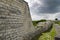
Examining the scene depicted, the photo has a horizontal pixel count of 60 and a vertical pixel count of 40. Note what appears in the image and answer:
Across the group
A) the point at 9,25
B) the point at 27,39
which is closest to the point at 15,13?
the point at 9,25

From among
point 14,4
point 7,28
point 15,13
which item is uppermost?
point 14,4

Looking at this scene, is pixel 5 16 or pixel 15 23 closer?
pixel 5 16

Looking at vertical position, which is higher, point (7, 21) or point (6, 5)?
point (6, 5)

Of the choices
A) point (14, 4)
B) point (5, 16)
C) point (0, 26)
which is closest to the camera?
point (0, 26)

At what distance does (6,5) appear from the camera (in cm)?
694

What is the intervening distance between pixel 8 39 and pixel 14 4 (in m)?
2.14

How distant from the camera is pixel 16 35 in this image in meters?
8.23

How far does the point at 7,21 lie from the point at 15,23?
1233 mm

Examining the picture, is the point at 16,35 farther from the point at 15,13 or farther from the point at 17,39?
the point at 15,13

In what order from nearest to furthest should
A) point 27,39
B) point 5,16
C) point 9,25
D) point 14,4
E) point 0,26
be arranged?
point 0,26, point 5,16, point 9,25, point 14,4, point 27,39

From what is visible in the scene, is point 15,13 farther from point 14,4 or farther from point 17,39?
point 17,39

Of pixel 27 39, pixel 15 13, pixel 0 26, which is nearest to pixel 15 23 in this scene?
pixel 15 13

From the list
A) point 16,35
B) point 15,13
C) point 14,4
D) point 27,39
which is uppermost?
point 14,4

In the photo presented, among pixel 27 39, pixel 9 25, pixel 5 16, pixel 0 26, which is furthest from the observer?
pixel 27 39
